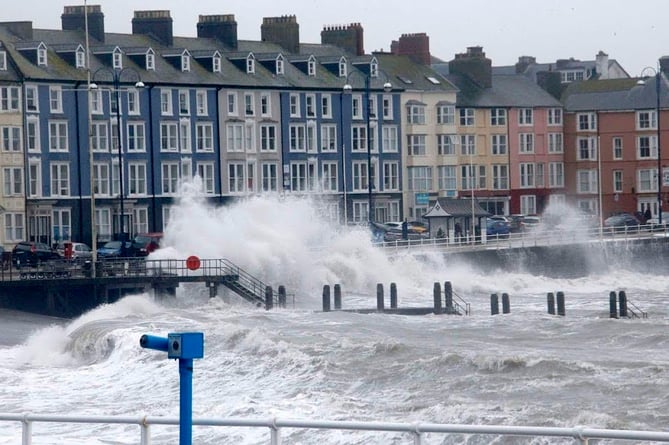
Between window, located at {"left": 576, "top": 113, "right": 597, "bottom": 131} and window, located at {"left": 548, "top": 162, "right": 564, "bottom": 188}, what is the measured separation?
276 centimetres

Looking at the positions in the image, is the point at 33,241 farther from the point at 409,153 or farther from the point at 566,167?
the point at 566,167

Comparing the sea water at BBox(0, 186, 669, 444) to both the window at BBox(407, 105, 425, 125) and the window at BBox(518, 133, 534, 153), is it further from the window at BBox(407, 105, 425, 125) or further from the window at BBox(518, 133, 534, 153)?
the window at BBox(518, 133, 534, 153)

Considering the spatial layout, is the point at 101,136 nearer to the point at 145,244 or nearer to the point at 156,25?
the point at 156,25

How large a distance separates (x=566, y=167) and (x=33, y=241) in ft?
134

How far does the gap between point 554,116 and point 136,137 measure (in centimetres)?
3378

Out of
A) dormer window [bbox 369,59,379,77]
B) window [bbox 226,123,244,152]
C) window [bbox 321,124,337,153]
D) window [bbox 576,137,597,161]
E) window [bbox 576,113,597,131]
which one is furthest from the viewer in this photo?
window [bbox 576,113,597,131]

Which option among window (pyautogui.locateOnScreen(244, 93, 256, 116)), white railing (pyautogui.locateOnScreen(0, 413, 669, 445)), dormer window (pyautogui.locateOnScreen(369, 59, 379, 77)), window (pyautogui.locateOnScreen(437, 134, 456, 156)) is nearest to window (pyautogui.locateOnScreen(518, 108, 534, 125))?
window (pyautogui.locateOnScreen(437, 134, 456, 156))

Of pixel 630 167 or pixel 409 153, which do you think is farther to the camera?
pixel 630 167

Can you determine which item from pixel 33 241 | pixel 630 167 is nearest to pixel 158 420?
pixel 33 241

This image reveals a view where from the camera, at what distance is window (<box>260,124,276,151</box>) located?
8069 cm

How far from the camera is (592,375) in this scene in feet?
100

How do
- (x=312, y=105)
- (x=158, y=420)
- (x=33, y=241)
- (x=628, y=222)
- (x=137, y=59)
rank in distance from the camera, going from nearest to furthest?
1. (x=158, y=420)
2. (x=33, y=241)
3. (x=137, y=59)
4. (x=312, y=105)
5. (x=628, y=222)

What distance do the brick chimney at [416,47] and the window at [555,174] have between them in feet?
35.0

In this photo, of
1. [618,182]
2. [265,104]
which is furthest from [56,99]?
[618,182]
